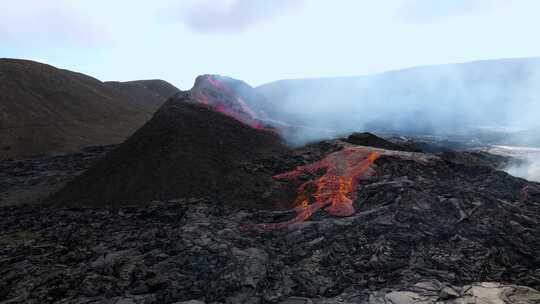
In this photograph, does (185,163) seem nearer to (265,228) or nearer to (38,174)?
(265,228)

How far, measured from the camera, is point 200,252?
11.5m

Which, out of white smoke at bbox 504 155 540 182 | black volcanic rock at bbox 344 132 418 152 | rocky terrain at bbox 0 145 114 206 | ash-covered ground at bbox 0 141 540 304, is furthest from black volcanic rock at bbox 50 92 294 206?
white smoke at bbox 504 155 540 182

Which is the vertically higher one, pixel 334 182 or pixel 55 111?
pixel 55 111

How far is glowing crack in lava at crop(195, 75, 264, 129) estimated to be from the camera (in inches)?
977

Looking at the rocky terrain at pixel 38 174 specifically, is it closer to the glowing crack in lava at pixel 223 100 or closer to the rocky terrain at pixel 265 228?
the rocky terrain at pixel 265 228

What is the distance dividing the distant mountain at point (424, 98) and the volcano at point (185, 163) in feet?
48.4

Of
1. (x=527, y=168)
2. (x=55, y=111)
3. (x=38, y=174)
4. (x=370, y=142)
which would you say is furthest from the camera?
(x=55, y=111)

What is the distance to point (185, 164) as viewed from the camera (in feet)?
57.4

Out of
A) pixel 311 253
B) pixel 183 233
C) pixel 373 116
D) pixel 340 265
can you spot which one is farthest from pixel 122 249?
pixel 373 116

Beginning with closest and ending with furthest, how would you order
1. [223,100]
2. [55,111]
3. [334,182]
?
[334,182] → [223,100] → [55,111]

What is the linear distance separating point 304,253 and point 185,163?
7.79 metres

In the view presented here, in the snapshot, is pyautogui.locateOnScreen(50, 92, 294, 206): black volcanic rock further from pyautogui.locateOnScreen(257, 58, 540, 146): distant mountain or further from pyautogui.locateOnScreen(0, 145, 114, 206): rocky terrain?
pyautogui.locateOnScreen(257, 58, 540, 146): distant mountain

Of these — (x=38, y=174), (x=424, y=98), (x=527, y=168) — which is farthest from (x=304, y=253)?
(x=424, y=98)

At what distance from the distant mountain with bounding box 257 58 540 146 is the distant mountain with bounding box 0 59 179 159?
2168cm
